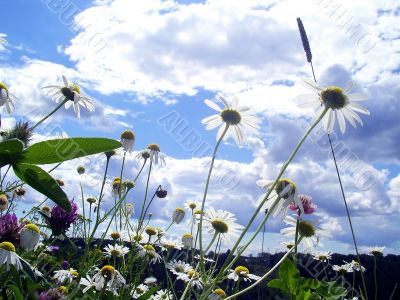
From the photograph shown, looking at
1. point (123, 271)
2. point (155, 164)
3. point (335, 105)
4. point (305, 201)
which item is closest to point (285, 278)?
point (305, 201)

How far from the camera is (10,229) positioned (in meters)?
1.77

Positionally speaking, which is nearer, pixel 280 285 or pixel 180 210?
pixel 280 285

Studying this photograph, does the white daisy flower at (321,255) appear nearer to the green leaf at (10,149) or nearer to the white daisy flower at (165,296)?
the white daisy flower at (165,296)

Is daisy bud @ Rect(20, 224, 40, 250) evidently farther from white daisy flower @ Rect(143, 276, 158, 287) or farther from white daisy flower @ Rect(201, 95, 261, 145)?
white daisy flower @ Rect(143, 276, 158, 287)

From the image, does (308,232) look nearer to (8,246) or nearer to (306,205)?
(306,205)

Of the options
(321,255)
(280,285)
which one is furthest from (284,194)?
(321,255)

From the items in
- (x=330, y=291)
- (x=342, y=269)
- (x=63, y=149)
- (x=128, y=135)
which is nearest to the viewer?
(x=63, y=149)

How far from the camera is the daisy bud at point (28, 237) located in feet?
6.03

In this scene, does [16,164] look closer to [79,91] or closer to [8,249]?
[8,249]

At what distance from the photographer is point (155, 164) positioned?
175 inches

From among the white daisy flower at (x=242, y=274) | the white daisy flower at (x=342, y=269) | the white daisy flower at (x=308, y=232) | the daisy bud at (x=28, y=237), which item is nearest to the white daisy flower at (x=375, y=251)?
the white daisy flower at (x=342, y=269)

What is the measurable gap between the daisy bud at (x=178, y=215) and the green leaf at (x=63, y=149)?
12.9ft

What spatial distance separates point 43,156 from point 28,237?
1252 millimetres

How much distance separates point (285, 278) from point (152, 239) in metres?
2.92
